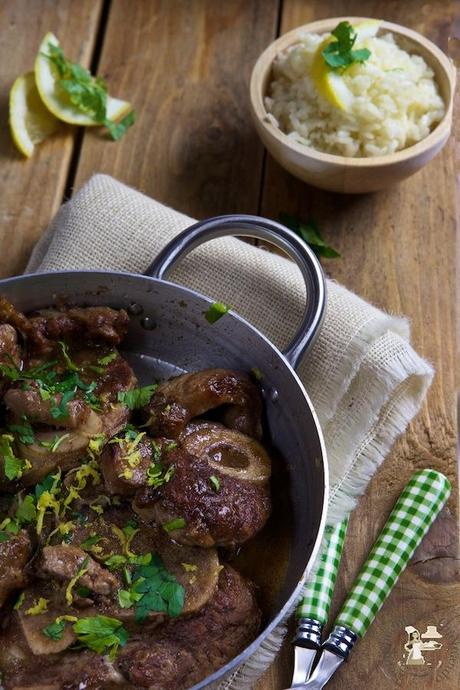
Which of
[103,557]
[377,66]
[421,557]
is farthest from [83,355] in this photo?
[377,66]

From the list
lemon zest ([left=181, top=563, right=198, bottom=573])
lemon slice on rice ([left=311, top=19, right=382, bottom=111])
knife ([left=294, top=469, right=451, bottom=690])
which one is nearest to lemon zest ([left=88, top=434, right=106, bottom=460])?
lemon zest ([left=181, top=563, right=198, bottom=573])

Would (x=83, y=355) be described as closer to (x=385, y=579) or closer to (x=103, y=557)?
(x=103, y=557)

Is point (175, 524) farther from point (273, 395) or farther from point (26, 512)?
point (273, 395)

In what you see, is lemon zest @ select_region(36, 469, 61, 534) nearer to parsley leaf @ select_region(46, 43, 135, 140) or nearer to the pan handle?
the pan handle

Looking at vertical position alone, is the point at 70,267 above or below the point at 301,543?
above

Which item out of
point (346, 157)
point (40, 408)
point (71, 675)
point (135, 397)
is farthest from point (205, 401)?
point (346, 157)
